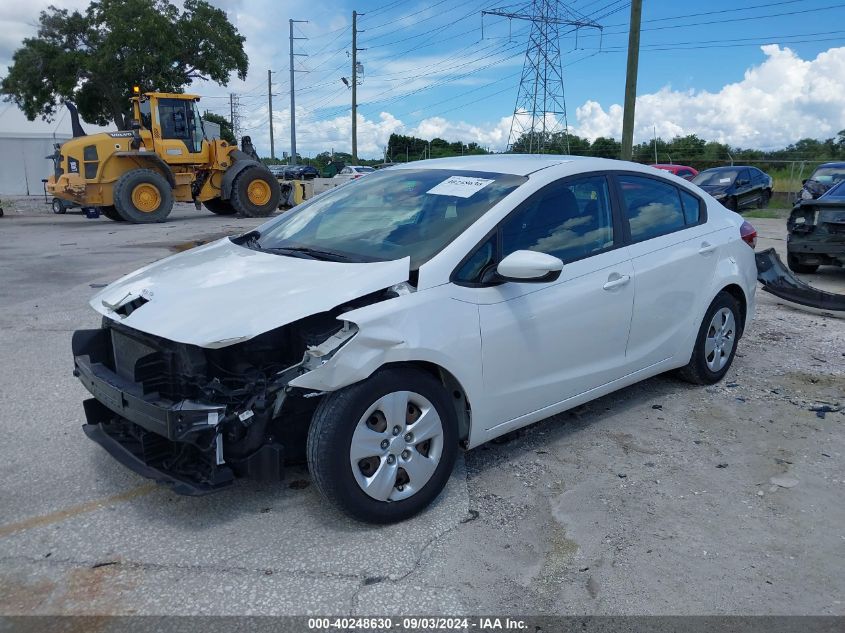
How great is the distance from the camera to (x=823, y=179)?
1667cm

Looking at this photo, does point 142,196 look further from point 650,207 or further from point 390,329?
point 390,329

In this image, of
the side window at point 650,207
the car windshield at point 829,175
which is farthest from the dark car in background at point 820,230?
the car windshield at point 829,175

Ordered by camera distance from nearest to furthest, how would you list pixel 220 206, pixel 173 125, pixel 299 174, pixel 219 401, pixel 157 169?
pixel 219 401, pixel 157 169, pixel 173 125, pixel 220 206, pixel 299 174

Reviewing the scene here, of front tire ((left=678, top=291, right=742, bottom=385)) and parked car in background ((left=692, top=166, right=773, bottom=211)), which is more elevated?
parked car in background ((left=692, top=166, right=773, bottom=211))

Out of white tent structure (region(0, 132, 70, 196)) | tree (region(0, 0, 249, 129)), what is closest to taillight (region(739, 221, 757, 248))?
tree (region(0, 0, 249, 129))

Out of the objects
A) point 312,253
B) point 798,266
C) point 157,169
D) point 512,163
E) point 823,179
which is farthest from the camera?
point 157,169

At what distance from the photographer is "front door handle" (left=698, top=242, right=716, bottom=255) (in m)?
4.87

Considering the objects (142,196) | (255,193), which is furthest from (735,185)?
(142,196)

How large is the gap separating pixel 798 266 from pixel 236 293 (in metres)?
9.47

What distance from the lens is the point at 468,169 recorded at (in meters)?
4.27

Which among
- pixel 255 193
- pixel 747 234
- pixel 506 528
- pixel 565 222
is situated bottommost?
pixel 506 528

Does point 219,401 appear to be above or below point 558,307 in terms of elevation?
below

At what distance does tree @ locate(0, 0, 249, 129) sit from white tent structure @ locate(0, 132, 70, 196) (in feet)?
5.08

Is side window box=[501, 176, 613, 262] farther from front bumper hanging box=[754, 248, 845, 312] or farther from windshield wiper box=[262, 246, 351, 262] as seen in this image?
front bumper hanging box=[754, 248, 845, 312]
